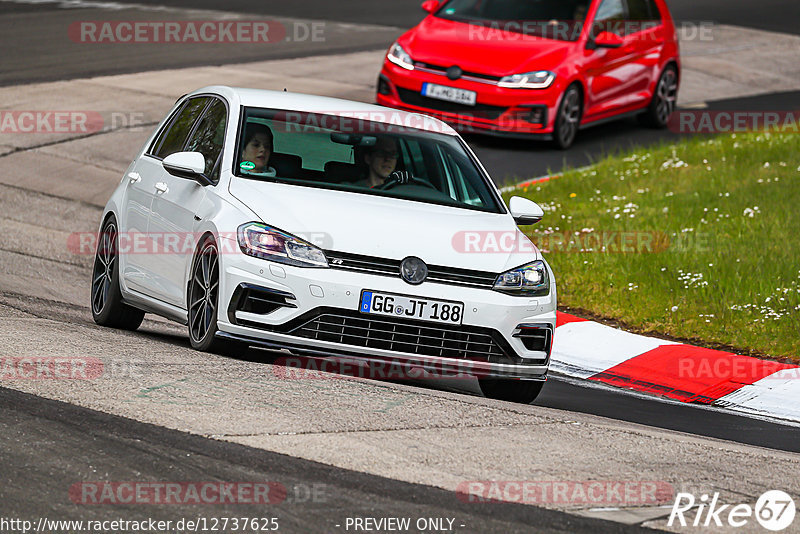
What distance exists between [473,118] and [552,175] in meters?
1.34

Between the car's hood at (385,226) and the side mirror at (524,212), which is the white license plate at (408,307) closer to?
the car's hood at (385,226)

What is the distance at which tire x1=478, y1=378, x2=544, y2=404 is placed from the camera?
8039 millimetres

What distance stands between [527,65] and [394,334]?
355 inches

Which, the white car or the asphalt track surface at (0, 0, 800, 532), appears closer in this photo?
the asphalt track surface at (0, 0, 800, 532)

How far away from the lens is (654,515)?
5363 millimetres

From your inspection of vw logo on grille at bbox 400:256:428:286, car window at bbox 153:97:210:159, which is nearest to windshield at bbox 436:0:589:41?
car window at bbox 153:97:210:159

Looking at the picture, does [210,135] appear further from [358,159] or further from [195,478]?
[195,478]

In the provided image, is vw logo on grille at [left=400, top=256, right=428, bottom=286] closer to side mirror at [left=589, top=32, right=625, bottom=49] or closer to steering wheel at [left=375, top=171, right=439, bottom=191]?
steering wheel at [left=375, top=171, right=439, bottom=191]

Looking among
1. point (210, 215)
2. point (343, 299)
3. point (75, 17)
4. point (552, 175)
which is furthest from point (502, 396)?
point (75, 17)

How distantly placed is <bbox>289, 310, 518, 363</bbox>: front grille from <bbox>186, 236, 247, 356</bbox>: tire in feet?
1.64

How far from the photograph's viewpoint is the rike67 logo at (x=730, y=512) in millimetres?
5344

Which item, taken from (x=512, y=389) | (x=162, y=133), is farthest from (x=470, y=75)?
(x=512, y=389)

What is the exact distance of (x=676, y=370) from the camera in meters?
9.30

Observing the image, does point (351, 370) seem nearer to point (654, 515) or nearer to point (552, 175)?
point (654, 515)
